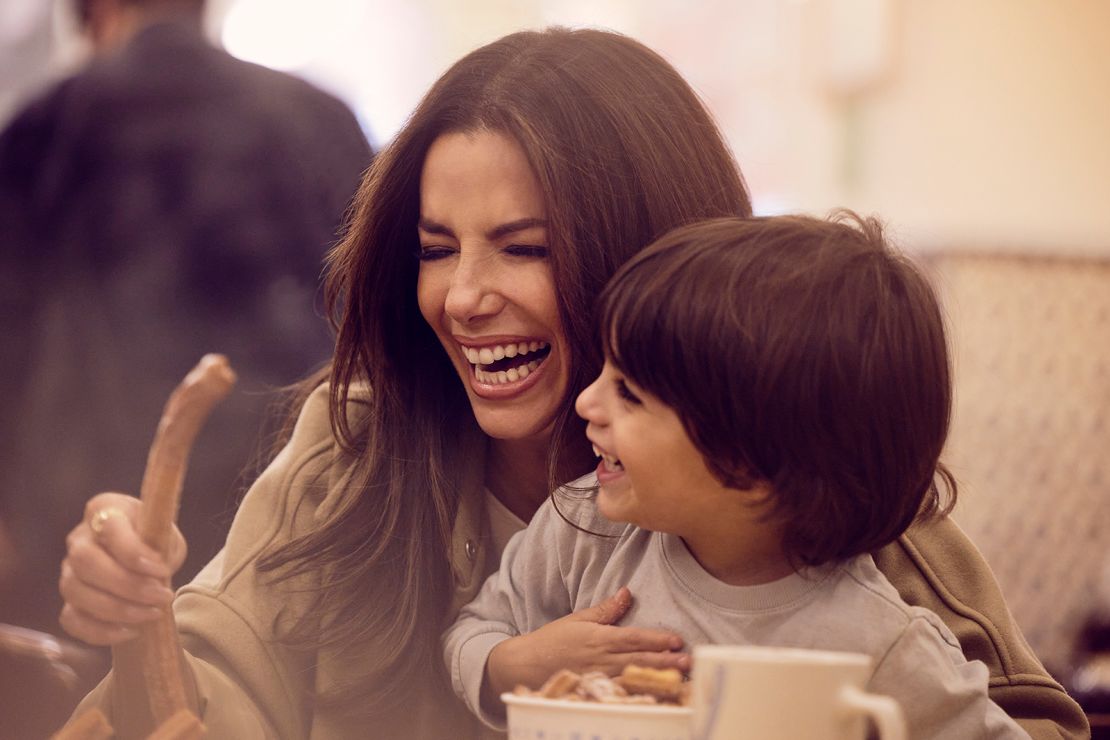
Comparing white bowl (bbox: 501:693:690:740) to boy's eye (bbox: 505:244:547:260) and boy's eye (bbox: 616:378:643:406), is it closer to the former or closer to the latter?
boy's eye (bbox: 616:378:643:406)

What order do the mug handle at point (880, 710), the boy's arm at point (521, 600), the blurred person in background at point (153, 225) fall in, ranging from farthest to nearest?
the blurred person in background at point (153, 225)
the boy's arm at point (521, 600)
the mug handle at point (880, 710)

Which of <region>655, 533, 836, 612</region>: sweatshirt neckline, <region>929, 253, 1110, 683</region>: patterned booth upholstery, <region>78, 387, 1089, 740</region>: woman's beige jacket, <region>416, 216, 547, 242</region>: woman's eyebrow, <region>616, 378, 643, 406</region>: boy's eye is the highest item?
<region>416, 216, 547, 242</region>: woman's eyebrow

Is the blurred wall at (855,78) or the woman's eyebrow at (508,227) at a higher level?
the woman's eyebrow at (508,227)

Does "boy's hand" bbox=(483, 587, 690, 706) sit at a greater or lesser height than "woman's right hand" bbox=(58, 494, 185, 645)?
lesser

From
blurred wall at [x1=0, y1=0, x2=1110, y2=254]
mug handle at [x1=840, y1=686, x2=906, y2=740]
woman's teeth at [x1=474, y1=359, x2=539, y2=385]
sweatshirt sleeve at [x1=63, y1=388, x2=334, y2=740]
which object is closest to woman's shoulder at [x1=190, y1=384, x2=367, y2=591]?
sweatshirt sleeve at [x1=63, y1=388, x2=334, y2=740]

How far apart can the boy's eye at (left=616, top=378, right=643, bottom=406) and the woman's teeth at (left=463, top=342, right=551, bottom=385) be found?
320mm

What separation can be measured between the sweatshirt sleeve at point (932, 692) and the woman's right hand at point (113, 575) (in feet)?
1.58

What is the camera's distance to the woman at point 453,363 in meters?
1.17

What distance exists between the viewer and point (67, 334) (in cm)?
205

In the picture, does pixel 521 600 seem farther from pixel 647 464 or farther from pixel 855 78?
pixel 855 78

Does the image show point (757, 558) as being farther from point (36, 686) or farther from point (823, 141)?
point (823, 141)

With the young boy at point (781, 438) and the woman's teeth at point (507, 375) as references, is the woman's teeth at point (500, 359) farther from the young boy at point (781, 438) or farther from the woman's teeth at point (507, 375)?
the young boy at point (781, 438)

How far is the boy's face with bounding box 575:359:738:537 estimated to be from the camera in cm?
87

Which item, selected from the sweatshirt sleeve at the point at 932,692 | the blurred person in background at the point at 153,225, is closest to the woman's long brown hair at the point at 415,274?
the sweatshirt sleeve at the point at 932,692
